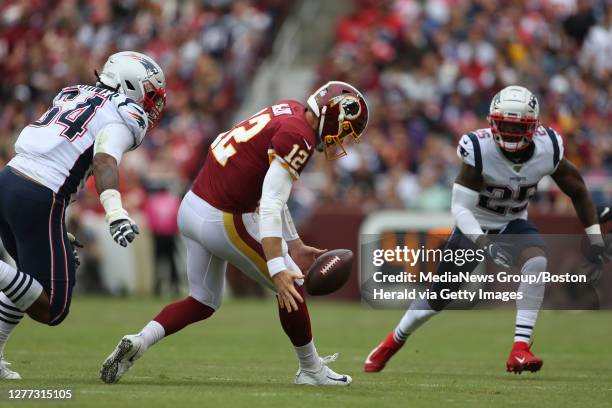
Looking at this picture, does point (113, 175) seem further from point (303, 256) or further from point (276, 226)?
point (303, 256)

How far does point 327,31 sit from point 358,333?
9604mm

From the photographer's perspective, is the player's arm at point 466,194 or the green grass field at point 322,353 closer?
the green grass field at point 322,353

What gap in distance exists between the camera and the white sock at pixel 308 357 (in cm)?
671

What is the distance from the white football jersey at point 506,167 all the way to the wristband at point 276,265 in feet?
7.62

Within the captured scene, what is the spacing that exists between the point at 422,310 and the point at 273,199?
2.38 meters

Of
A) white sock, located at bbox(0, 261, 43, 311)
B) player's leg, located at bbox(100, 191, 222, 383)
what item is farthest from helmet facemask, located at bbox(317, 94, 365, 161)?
white sock, located at bbox(0, 261, 43, 311)

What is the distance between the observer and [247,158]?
259 inches

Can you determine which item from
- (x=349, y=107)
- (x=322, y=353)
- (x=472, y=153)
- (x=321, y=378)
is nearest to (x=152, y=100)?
(x=349, y=107)

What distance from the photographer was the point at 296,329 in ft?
21.7

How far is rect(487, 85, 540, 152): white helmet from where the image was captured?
7.98 meters

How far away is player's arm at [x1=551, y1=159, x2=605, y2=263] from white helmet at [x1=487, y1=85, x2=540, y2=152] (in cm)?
36

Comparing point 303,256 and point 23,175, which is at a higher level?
point 23,175

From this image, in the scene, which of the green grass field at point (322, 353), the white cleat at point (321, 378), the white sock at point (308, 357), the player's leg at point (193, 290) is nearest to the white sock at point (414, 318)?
the green grass field at point (322, 353)

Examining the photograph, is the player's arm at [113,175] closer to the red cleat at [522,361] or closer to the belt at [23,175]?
the belt at [23,175]
